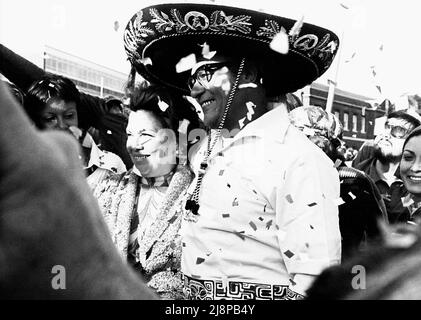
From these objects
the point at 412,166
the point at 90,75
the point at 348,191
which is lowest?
the point at 90,75

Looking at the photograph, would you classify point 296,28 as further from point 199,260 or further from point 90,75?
point 90,75

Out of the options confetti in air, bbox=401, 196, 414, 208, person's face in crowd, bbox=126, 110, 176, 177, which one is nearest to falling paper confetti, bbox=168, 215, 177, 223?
person's face in crowd, bbox=126, 110, 176, 177

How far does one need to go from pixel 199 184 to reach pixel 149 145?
72 cm

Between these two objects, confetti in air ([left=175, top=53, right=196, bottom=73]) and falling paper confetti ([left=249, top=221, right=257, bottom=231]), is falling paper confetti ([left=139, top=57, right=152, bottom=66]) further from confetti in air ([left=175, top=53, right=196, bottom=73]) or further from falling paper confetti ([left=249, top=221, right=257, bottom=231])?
falling paper confetti ([left=249, top=221, right=257, bottom=231])

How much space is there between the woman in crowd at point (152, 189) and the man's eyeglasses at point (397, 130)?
5.98 feet

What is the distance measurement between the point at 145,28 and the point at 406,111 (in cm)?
235

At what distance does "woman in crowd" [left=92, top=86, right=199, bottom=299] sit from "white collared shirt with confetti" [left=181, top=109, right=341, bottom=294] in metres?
0.44

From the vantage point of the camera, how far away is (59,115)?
3.19 meters

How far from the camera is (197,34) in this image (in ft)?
7.61

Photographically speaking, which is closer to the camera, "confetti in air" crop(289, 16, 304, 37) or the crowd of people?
the crowd of people

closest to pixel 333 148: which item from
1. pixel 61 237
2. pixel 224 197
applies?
pixel 224 197

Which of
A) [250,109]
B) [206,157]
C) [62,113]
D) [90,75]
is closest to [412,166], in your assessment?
[250,109]

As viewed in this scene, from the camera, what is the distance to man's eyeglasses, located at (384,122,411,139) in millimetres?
4074

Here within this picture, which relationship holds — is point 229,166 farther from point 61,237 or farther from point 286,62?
point 61,237
